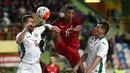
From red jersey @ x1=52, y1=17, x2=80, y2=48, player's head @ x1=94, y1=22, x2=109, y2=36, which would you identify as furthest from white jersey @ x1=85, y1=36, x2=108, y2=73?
red jersey @ x1=52, y1=17, x2=80, y2=48

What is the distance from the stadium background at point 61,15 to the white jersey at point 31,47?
633 cm

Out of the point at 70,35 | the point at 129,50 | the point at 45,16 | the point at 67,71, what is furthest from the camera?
the point at 129,50

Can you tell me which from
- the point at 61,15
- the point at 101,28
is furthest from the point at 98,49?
the point at 61,15

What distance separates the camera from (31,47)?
1085 cm

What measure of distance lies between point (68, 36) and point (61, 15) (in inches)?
458

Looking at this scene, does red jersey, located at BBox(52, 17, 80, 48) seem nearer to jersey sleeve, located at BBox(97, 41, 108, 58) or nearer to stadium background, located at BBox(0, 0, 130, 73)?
jersey sleeve, located at BBox(97, 41, 108, 58)

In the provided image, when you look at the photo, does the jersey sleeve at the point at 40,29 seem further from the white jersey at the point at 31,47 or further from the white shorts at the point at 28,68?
the white shorts at the point at 28,68

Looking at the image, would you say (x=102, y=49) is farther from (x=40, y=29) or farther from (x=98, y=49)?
(x=40, y=29)

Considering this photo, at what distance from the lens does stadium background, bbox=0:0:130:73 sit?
20456 millimetres

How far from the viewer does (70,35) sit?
11.9 meters

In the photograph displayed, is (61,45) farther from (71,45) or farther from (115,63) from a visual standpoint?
(115,63)

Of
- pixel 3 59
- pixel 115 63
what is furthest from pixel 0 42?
pixel 115 63

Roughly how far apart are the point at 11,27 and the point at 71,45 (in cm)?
932

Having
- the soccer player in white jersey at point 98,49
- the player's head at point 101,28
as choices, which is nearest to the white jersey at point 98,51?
the soccer player in white jersey at point 98,49
